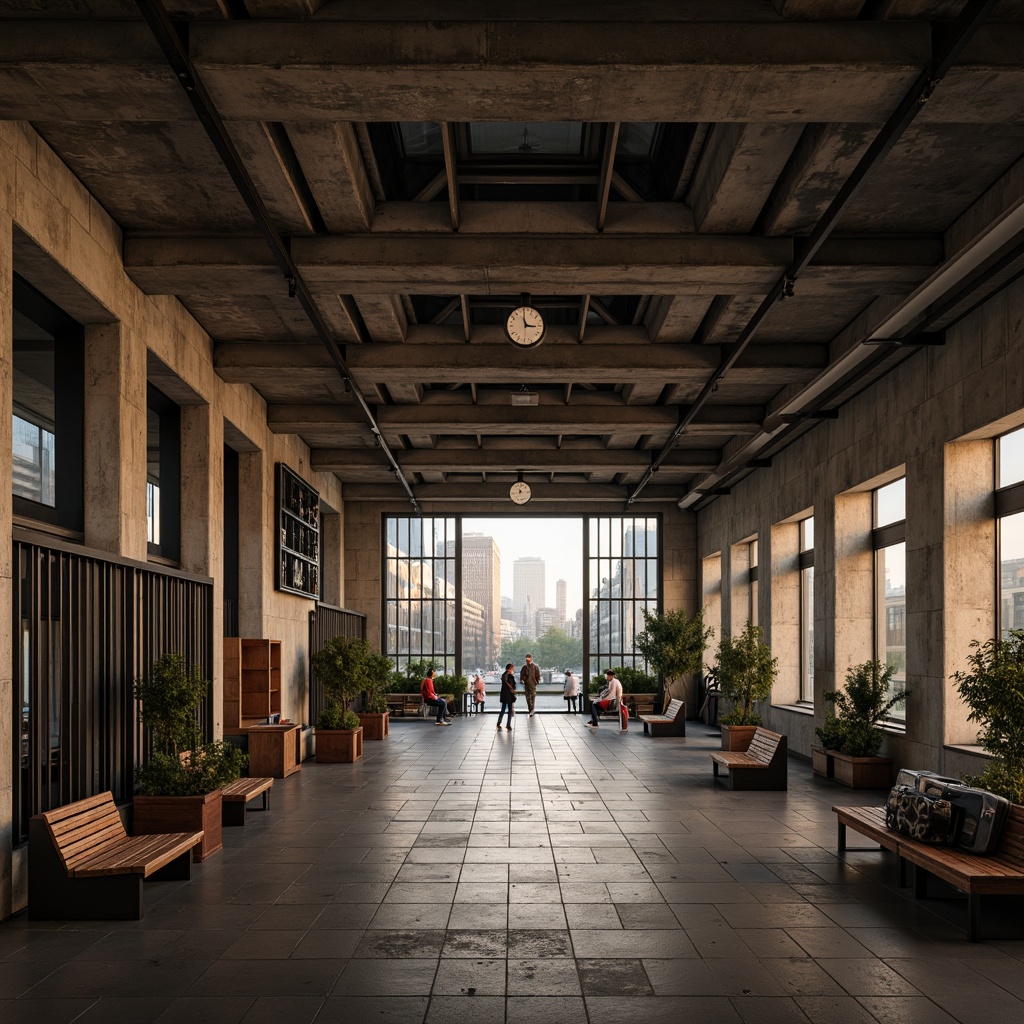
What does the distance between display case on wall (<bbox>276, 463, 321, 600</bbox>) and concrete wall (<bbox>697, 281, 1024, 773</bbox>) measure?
7.93 meters

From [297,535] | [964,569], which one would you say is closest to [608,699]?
[297,535]

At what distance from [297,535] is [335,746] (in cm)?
374

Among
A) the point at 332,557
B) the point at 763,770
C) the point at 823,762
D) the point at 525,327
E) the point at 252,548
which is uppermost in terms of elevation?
the point at 525,327

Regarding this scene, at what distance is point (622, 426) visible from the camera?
15.5m

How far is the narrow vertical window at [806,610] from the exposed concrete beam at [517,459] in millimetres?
2715

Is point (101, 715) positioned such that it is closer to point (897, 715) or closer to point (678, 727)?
point (897, 715)

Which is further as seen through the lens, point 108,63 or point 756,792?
point 756,792

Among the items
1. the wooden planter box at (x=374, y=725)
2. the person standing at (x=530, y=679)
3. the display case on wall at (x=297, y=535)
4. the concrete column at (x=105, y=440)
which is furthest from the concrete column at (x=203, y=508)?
the person standing at (x=530, y=679)

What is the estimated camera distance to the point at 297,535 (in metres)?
17.2

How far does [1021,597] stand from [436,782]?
6834 mm

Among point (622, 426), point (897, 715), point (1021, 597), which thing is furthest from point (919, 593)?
point (622, 426)

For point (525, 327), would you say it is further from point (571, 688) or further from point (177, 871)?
point (571, 688)

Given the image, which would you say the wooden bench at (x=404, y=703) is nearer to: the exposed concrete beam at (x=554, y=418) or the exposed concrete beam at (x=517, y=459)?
the exposed concrete beam at (x=517, y=459)

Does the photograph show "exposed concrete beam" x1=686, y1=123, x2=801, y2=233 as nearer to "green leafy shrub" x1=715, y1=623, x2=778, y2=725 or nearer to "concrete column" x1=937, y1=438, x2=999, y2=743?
"concrete column" x1=937, y1=438, x2=999, y2=743
